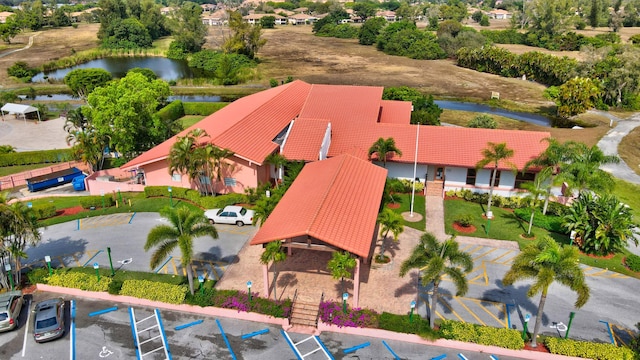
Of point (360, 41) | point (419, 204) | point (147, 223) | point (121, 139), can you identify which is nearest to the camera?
point (147, 223)

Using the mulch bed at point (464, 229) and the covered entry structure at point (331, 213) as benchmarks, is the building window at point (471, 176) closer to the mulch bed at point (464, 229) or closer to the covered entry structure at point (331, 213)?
the mulch bed at point (464, 229)

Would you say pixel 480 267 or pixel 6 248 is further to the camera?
pixel 480 267

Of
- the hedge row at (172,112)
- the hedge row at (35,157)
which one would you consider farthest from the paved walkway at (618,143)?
the hedge row at (35,157)

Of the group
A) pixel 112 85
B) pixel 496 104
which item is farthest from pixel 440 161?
pixel 496 104

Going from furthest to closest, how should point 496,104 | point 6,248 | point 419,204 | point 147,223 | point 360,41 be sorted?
1. point 360,41
2. point 496,104
3. point 419,204
4. point 147,223
5. point 6,248

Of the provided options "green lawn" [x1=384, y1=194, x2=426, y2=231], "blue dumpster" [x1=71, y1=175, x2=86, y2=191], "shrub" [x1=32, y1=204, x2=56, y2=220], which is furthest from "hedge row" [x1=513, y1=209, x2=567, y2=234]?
"blue dumpster" [x1=71, y1=175, x2=86, y2=191]

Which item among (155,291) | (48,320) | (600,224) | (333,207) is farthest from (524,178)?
(48,320)

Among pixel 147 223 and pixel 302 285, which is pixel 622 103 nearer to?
pixel 302 285
